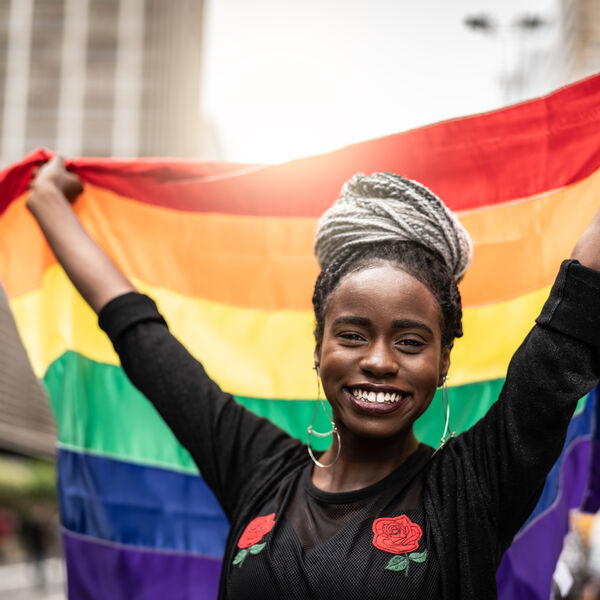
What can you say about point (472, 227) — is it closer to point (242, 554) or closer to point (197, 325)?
point (197, 325)

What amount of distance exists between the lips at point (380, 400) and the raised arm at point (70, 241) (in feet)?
3.12

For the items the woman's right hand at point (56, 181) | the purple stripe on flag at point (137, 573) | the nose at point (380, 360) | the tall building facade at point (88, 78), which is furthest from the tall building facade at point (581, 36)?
the nose at point (380, 360)

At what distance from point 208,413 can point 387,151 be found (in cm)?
117

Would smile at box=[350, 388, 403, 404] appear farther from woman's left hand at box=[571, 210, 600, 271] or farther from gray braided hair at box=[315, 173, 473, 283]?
woman's left hand at box=[571, 210, 600, 271]

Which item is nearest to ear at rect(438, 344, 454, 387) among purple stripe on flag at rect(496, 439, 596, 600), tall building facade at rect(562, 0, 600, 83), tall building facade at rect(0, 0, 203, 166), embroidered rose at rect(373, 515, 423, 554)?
embroidered rose at rect(373, 515, 423, 554)

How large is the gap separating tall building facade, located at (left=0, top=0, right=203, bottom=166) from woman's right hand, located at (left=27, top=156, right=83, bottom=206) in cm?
6911

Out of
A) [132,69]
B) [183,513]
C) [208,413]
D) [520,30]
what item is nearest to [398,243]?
[208,413]

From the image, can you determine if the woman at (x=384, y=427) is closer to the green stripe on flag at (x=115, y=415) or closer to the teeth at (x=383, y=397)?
the teeth at (x=383, y=397)

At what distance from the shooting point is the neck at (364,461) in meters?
1.94

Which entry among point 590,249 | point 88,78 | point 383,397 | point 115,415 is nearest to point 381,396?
point 383,397

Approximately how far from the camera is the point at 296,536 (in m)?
1.82

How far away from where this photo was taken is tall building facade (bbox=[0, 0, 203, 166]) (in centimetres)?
7206

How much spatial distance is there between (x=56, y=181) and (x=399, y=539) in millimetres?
1928

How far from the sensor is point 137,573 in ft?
9.39
